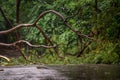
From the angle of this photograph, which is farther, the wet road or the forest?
the forest

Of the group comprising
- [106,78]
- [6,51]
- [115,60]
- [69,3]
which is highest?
[69,3]

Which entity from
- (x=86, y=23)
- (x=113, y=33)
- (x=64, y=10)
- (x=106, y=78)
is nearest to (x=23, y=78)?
(x=106, y=78)

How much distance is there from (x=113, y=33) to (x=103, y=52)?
1.05 meters

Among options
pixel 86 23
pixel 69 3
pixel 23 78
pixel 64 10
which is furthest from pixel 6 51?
pixel 23 78

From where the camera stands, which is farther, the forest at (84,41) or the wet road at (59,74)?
the forest at (84,41)

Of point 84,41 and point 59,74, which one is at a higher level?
point 59,74

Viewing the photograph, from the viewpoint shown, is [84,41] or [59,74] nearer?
[59,74]

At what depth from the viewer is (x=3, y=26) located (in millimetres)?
24750

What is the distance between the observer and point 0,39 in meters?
26.8

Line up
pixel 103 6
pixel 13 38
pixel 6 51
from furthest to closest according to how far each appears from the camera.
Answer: pixel 13 38 < pixel 6 51 < pixel 103 6

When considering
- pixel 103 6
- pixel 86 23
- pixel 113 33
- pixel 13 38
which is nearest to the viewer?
pixel 113 33

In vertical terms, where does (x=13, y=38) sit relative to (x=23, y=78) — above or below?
below

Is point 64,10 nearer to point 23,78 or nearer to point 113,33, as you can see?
point 113,33

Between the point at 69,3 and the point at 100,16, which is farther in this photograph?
the point at 69,3
